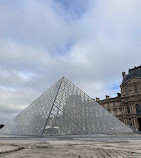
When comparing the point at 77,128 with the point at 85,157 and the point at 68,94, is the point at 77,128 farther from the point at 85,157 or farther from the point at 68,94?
the point at 85,157

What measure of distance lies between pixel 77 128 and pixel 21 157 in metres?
12.0

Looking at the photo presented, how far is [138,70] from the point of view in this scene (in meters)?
52.7

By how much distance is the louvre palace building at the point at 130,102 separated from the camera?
1908 inches

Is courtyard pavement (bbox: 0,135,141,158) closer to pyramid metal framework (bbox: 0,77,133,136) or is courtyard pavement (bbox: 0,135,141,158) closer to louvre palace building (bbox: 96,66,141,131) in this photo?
pyramid metal framework (bbox: 0,77,133,136)

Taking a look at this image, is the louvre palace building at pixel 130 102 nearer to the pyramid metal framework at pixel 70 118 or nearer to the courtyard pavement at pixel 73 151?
the pyramid metal framework at pixel 70 118

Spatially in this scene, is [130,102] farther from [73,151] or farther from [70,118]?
[73,151]

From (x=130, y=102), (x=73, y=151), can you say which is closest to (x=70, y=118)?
(x=73, y=151)

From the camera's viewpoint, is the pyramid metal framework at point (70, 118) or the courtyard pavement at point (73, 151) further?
the pyramid metal framework at point (70, 118)

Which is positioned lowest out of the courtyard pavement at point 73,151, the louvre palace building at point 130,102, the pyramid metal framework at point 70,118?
the courtyard pavement at point 73,151

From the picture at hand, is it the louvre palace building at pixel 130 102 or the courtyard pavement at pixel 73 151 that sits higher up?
the louvre palace building at pixel 130 102

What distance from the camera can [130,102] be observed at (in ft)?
164

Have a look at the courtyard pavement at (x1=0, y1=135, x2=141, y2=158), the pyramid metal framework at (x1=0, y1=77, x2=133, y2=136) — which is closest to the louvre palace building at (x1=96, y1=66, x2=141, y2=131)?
the pyramid metal framework at (x1=0, y1=77, x2=133, y2=136)

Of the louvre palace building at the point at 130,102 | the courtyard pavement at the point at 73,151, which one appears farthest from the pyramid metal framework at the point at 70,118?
the louvre palace building at the point at 130,102

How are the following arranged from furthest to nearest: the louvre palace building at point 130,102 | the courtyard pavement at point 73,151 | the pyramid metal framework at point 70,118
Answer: the louvre palace building at point 130,102 < the pyramid metal framework at point 70,118 < the courtyard pavement at point 73,151
